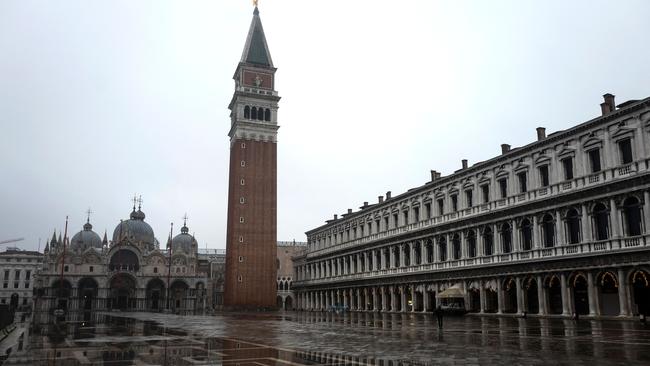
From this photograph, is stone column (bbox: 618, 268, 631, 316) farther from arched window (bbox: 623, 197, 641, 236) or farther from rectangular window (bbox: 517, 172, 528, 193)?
rectangular window (bbox: 517, 172, 528, 193)

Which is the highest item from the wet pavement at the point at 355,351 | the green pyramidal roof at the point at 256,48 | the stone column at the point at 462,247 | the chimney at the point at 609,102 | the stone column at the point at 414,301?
the green pyramidal roof at the point at 256,48

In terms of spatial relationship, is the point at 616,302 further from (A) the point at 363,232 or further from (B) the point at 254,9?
(B) the point at 254,9

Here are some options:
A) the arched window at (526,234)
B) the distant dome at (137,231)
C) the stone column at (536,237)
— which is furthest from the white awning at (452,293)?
the distant dome at (137,231)

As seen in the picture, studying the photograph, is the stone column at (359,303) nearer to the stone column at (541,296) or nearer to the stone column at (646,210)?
the stone column at (541,296)

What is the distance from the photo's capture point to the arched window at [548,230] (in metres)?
40.3

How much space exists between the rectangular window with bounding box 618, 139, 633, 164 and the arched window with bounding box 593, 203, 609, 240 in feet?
10.6

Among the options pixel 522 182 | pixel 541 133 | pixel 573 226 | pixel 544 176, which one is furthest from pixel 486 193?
pixel 573 226

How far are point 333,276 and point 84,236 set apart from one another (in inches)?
2407

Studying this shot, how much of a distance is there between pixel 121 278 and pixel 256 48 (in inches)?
1857

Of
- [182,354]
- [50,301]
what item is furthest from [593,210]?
[50,301]

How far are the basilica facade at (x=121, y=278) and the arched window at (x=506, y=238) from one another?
61443 millimetres

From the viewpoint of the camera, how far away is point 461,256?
49.5 metres

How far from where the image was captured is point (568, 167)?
39750mm

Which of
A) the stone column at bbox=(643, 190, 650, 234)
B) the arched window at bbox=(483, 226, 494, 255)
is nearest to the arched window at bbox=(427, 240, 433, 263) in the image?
the arched window at bbox=(483, 226, 494, 255)
